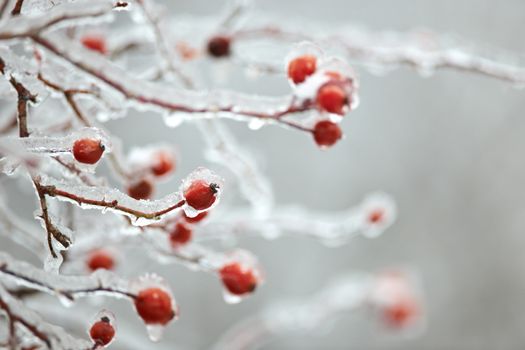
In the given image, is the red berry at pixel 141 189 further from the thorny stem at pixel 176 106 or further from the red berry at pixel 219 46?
the red berry at pixel 219 46

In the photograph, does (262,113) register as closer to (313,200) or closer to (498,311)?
(498,311)

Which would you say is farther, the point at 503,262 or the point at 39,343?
the point at 503,262

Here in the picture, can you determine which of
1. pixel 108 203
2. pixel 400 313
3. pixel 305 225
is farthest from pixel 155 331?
pixel 400 313

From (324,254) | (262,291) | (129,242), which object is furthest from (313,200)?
(129,242)

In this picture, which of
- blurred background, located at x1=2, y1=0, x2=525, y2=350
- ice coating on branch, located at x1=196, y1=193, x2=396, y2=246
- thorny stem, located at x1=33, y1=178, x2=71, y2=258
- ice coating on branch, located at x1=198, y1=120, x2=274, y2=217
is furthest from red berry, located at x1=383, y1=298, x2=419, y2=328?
blurred background, located at x1=2, y1=0, x2=525, y2=350

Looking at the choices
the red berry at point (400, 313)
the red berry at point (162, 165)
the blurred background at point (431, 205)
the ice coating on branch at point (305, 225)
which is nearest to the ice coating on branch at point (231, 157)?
the red berry at point (162, 165)
